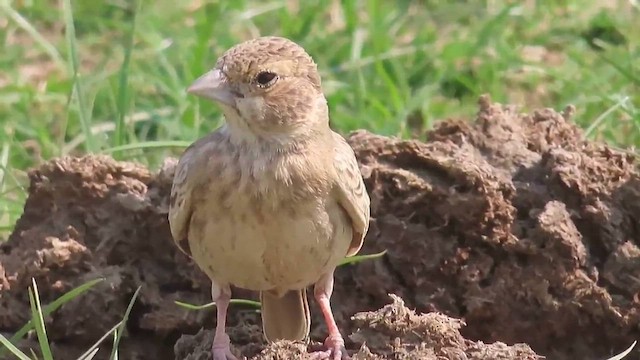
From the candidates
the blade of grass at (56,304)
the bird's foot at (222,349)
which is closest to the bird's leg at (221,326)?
the bird's foot at (222,349)

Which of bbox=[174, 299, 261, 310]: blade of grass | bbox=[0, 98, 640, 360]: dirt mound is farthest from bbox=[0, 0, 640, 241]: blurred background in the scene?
bbox=[174, 299, 261, 310]: blade of grass

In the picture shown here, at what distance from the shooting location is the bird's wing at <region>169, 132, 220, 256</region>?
4086 mm

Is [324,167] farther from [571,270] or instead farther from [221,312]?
[571,270]

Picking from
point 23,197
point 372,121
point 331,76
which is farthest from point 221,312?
point 331,76

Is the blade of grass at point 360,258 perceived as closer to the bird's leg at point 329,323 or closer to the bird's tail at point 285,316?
the bird's leg at point 329,323

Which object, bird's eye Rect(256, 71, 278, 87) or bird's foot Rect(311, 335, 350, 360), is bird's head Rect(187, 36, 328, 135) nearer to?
bird's eye Rect(256, 71, 278, 87)

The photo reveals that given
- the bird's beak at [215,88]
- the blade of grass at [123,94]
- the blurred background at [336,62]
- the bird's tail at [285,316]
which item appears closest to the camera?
the bird's beak at [215,88]

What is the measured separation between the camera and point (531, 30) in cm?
797

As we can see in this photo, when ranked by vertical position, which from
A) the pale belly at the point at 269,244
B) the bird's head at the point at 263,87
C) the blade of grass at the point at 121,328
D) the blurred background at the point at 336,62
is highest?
the bird's head at the point at 263,87

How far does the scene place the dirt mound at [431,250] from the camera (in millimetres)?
4586

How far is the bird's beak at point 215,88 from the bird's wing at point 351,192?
1.55 ft

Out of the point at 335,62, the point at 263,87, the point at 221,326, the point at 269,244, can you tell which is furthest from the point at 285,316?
the point at 335,62

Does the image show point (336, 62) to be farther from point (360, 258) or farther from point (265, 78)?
point (265, 78)

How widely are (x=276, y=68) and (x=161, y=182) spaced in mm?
1008
